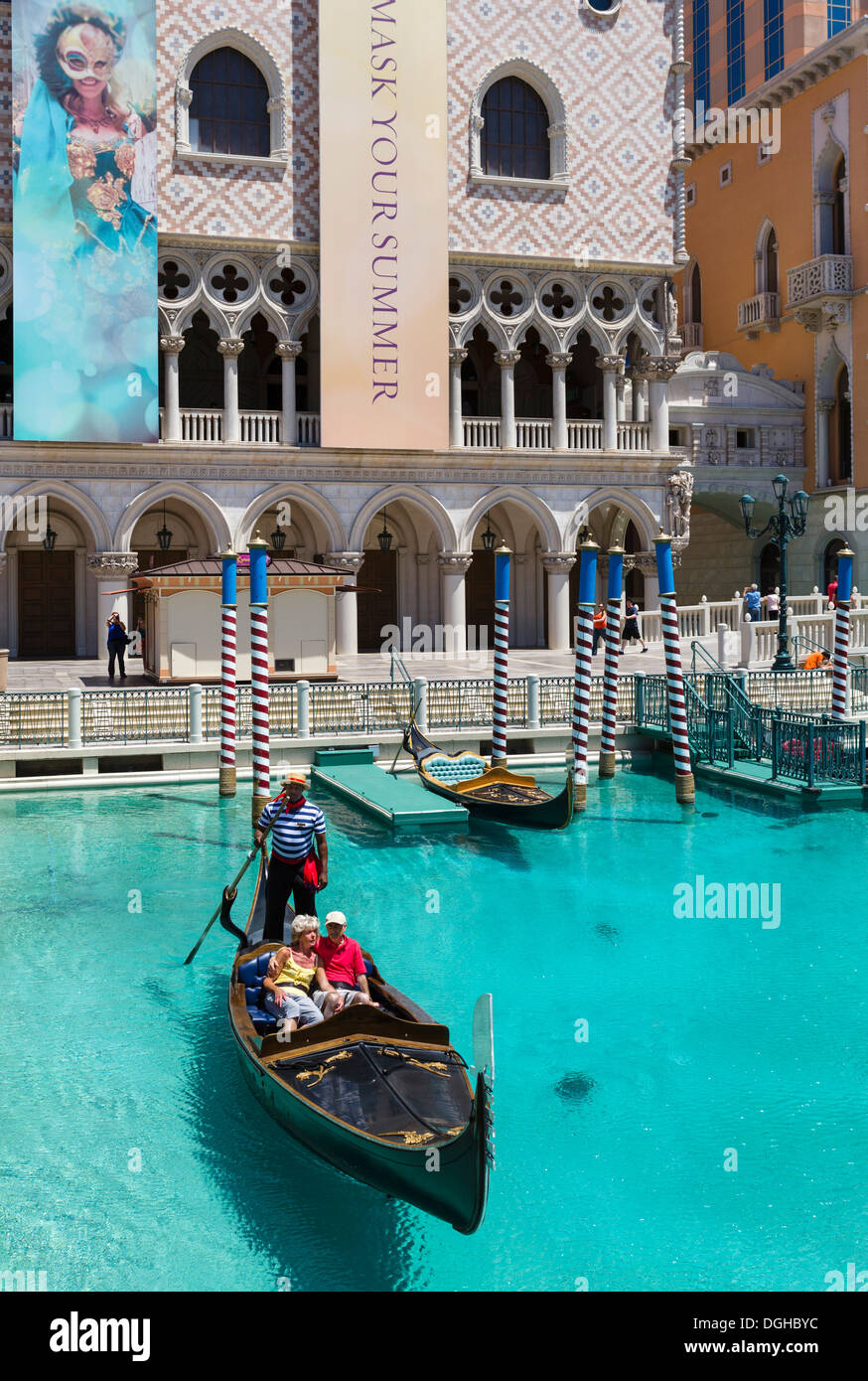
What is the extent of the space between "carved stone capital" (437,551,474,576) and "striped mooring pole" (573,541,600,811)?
33.7 feet

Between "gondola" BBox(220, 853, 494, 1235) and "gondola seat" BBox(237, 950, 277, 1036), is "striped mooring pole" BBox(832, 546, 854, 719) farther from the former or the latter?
"gondola" BBox(220, 853, 494, 1235)

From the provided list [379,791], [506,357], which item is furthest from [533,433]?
[379,791]

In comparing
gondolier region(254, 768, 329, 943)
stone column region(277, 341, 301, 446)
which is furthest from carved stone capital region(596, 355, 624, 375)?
gondolier region(254, 768, 329, 943)

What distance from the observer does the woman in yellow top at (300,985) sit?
743 cm

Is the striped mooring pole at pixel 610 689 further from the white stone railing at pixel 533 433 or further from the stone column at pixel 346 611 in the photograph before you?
the white stone railing at pixel 533 433

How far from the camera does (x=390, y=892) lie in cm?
1229

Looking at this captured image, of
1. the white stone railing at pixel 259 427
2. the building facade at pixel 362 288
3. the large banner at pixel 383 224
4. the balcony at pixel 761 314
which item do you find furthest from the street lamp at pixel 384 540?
the balcony at pixel 761 314

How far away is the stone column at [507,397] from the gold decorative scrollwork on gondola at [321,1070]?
68.4 feet

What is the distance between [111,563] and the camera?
2438 cm

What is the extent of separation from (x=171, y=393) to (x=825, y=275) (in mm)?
15954

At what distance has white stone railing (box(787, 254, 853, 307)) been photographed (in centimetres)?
3094

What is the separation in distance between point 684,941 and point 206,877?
15.1ft
